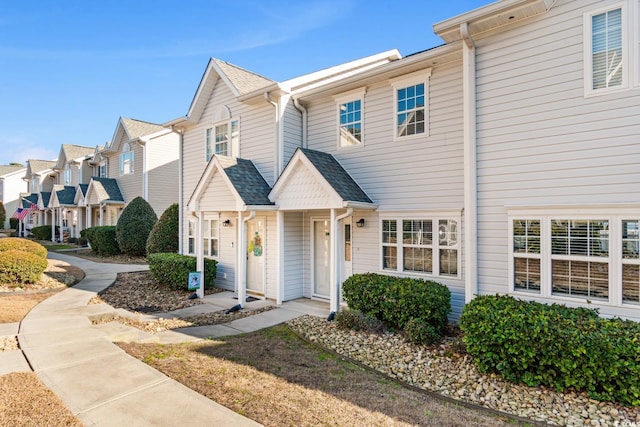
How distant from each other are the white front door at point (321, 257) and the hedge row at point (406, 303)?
2270mm

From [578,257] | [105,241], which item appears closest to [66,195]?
[105,241]

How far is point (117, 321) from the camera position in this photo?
813 centimetres

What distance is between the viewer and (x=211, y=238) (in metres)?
13.0

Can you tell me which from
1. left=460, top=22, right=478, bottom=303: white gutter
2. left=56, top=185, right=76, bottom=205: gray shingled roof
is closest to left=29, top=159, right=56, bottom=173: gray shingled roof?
left=56, top=185, right=76, bottom=205: gray shingled roof

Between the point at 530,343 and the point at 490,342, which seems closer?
the point at 530,343

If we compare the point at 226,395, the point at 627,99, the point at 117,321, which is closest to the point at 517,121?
the point at 627,99

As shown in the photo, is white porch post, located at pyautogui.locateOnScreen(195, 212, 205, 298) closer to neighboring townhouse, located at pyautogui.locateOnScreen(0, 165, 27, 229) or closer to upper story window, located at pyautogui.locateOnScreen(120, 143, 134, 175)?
upper story window, located at pyautogui.locateOnScreen(120, 143, 134, 175)

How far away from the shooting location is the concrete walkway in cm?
395

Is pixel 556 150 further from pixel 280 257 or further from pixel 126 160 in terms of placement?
pixel 126 160

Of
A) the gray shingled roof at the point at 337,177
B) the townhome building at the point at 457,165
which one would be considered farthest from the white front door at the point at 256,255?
the gray shingled roof at the point at 337,177

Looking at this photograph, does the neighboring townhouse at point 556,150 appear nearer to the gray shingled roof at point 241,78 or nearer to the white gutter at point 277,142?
the white gutter at point 277,142

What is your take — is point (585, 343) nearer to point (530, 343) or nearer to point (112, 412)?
point (530, 343)

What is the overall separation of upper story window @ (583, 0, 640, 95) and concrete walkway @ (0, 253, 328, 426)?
7.64 m

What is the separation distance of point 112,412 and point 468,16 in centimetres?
860
